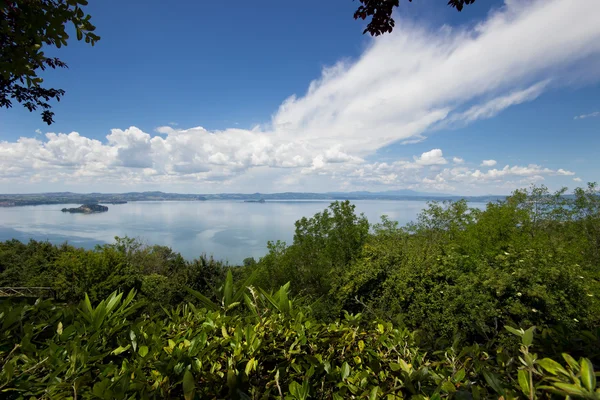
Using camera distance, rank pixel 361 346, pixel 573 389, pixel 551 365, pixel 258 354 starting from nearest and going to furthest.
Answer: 1. pixel 573 389
2. pixel 551 365
3. pixel 258 354
4. pixel 361 346

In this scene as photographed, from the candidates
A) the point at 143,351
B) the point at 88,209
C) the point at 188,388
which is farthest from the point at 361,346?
the point at 88,209

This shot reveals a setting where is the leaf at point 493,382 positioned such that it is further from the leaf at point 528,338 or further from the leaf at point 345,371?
the leaf at point 345,371

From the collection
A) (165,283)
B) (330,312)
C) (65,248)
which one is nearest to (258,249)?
(65,248)

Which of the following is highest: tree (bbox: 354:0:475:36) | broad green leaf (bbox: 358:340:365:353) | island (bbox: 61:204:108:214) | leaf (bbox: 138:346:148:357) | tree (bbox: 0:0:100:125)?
tree (bbox: 354:0:475:36)

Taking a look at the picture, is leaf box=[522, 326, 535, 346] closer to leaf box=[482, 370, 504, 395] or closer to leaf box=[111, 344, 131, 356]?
leaf box=[482, 370, 504, 395]

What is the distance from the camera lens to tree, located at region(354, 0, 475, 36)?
6.72 ft

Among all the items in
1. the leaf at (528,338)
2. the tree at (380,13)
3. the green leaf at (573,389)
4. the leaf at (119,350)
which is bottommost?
the leaf at (119,350)

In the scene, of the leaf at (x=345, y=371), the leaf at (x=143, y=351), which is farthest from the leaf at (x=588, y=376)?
the leaf at (x=143, y=351)

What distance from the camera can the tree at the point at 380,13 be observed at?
205 cm

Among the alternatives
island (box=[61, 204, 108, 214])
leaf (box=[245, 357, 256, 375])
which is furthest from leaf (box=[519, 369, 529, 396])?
island (box=[61, 204, 108, 214])

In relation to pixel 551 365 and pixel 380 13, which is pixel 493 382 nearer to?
pixel 551 365

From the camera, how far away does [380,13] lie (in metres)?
2.07

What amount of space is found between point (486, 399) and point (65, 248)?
4051cm

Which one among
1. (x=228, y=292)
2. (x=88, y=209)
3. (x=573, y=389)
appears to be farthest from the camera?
(x=88, y=209)
